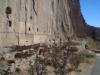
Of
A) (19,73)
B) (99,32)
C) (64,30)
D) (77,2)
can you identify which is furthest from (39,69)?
(99,32)

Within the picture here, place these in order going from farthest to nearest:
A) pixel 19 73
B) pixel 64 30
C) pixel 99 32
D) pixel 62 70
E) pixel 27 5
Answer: pixel 99 32, pixel 64 30, pixel 27 5, pixel 62 70, pixel 19 73

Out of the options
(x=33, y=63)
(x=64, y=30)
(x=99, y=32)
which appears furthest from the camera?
(x=99, y=32)

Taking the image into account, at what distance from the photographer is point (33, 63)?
10.9 meters

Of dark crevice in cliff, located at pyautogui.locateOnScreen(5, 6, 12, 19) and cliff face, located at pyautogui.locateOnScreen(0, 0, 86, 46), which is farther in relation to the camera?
dark crevice in cliff, located at pyautogui.locateOnScreen(5, 6, 12, 19)

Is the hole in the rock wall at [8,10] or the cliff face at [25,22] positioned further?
the hole in the rock wall at [8,10]

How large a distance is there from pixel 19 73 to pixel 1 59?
0.99 m

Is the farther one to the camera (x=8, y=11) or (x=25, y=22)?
(x=25, y=22)

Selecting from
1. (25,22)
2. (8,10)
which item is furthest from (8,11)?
(25,22)

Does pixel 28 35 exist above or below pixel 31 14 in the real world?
below

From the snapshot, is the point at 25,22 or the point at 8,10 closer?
the point at 8,10

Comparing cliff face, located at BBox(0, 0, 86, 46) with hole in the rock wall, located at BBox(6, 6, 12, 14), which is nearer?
cliff face, located at BBox(0, 0, 86, 46)

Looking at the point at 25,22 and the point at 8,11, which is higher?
the point at 8,11

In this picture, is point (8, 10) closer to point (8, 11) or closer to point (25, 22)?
point (8, 11)

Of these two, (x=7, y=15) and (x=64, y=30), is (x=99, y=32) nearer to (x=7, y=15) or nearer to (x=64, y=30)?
(x=64, y=30)
